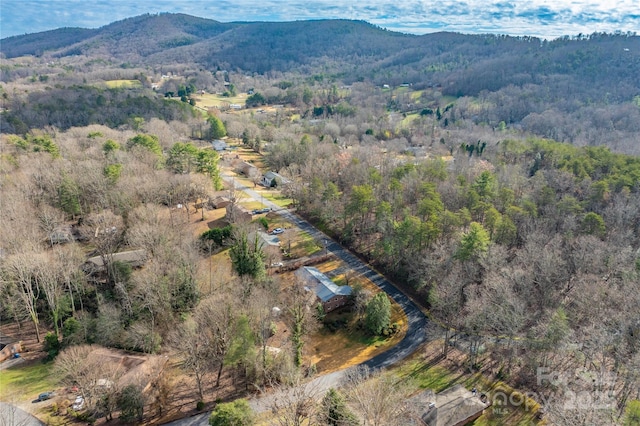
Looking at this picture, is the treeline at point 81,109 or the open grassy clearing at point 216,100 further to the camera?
the open grassy clearing at point 216,100

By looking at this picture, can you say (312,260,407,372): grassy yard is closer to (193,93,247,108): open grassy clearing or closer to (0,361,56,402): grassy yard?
(0,361,56,402): grassy yard

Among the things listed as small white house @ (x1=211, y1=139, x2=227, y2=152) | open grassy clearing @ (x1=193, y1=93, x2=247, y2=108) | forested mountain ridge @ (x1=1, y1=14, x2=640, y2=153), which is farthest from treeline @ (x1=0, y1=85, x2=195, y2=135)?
forested mountain ridge @ (x1=1, y1=14, x2=640, y2=153)

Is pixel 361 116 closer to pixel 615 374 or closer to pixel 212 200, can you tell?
pixel 212 200

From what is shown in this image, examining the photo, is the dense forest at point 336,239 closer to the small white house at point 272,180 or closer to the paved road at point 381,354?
the paved road at point 381,354

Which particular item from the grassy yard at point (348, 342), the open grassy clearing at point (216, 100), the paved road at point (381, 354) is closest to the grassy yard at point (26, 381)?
the paved road at point (381, 354)

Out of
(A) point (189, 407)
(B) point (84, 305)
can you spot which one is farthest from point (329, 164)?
(A) point (189, 407)

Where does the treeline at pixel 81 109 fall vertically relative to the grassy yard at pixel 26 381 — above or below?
above
